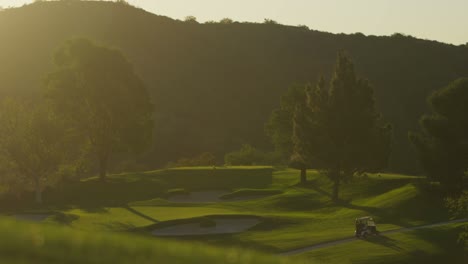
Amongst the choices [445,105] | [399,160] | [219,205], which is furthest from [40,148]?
[399,160]

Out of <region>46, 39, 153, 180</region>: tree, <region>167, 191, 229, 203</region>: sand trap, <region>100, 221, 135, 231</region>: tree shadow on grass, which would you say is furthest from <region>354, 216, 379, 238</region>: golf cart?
<region>46, 39, 153, 180</region>: tree

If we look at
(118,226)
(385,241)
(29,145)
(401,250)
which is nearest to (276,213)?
(118,226)

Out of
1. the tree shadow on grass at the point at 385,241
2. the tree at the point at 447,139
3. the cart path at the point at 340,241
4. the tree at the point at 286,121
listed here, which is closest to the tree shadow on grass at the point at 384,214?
the cart path at the point at 340,241

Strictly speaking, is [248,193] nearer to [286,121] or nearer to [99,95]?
[286,121]

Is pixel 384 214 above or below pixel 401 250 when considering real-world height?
above

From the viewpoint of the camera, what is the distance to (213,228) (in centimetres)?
4784

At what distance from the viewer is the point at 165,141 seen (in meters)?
155

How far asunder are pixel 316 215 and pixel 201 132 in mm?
110327

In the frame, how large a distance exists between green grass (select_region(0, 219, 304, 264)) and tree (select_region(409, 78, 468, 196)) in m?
48.3

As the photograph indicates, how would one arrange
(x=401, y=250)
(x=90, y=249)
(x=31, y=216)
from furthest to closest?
1. (x=31, y=216)
2. (x=401, y=250)
3. (x=90, y=249)

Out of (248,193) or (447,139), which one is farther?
(248,193)

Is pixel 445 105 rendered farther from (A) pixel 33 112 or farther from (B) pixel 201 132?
(B) pixel 201 132

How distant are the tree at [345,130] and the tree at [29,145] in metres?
21.1

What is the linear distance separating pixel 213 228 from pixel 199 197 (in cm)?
1850
